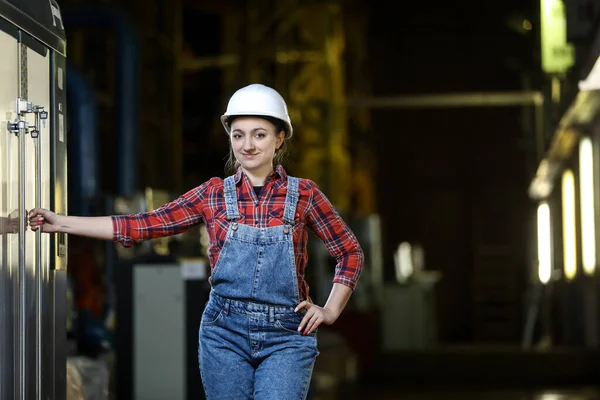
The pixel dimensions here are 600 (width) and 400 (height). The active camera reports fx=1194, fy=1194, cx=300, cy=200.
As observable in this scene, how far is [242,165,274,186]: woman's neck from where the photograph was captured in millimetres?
3443

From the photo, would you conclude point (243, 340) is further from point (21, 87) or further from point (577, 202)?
point (577, 202)

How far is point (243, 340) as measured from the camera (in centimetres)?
335

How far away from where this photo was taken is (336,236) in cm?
356

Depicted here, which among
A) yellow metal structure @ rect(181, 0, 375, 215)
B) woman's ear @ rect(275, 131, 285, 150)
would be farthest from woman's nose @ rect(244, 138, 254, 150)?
yellow metal structure @ rect(181, 0, 375, 215)

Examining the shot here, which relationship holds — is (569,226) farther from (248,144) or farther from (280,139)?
(248,144)

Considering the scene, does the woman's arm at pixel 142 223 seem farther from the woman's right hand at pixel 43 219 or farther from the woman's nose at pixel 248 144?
the woman's nose at pixel 248 144

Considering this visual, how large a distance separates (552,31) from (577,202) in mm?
4391

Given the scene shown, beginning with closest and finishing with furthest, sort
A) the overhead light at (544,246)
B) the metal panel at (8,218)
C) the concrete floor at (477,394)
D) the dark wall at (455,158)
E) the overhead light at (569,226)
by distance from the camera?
the metal panel at (8,218) → the concrete floor at (477,394) → the overhead light at (569,226) → the overhead light at (544,246) → the dark wall at (455,158)

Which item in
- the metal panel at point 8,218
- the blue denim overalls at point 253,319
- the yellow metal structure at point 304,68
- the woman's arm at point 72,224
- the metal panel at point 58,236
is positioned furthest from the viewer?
the yellow metal structure at point 304,68

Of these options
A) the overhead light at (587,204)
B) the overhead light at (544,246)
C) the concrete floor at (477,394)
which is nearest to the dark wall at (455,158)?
the overhead light at (544,246)

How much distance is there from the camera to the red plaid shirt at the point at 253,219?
3406 mm

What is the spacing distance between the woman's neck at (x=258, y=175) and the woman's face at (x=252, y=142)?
0.04ft

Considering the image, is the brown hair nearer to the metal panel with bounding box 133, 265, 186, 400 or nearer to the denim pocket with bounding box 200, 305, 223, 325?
the denim pocket with bounding box 200, 305, 223, 325

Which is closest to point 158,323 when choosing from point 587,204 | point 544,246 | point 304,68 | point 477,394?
point 477,394
